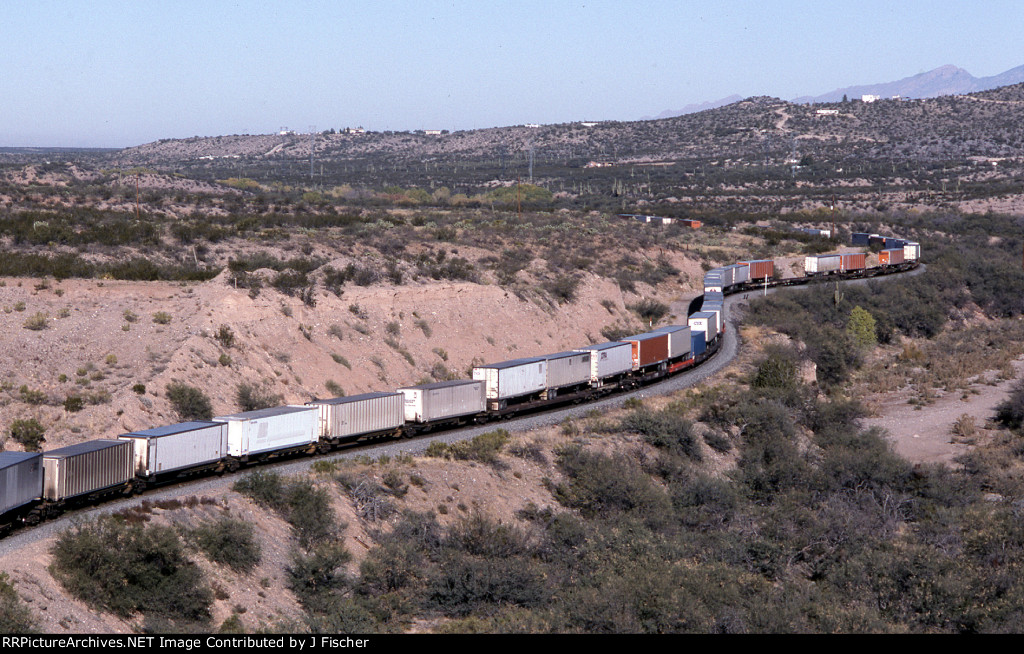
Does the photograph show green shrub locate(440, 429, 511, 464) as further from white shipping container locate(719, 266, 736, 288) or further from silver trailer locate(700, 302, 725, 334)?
white shipping container locate(719, 266, 736, 288)

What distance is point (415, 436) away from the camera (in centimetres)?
3388

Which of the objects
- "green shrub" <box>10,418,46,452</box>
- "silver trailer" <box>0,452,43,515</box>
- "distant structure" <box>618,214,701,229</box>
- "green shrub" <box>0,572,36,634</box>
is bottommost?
"green shrub" <box>0,572,36,634</box>

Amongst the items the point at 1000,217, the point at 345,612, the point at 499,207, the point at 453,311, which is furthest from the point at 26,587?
the point at 1000,217

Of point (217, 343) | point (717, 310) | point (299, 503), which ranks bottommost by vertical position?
point (299, 503)

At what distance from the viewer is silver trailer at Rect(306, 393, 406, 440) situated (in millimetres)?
30656

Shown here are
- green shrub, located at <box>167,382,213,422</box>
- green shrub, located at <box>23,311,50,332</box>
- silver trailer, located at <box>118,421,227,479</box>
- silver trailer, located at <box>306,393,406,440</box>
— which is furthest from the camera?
green shrub, located at <box>23,311,50,332</box>

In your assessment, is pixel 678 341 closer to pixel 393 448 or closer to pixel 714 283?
pixel 393 448

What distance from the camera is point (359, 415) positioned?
31375 millimetres

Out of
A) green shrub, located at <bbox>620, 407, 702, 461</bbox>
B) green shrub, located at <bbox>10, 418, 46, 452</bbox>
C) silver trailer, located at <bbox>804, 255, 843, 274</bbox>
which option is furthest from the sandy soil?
green shrub, located at <bbox>10, 418, 46, 452</bbox>

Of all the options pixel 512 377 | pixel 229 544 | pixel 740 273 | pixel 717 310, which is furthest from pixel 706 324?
pixel 229 544

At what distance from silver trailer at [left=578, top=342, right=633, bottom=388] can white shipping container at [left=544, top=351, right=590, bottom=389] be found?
318mm

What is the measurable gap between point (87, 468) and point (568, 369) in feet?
67.4

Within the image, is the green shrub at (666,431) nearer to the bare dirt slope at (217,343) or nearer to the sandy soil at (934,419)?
the sandy soil at (934,419)

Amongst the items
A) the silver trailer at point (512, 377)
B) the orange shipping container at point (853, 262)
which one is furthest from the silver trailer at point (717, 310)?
the orange shipping container at point (853, 262)
